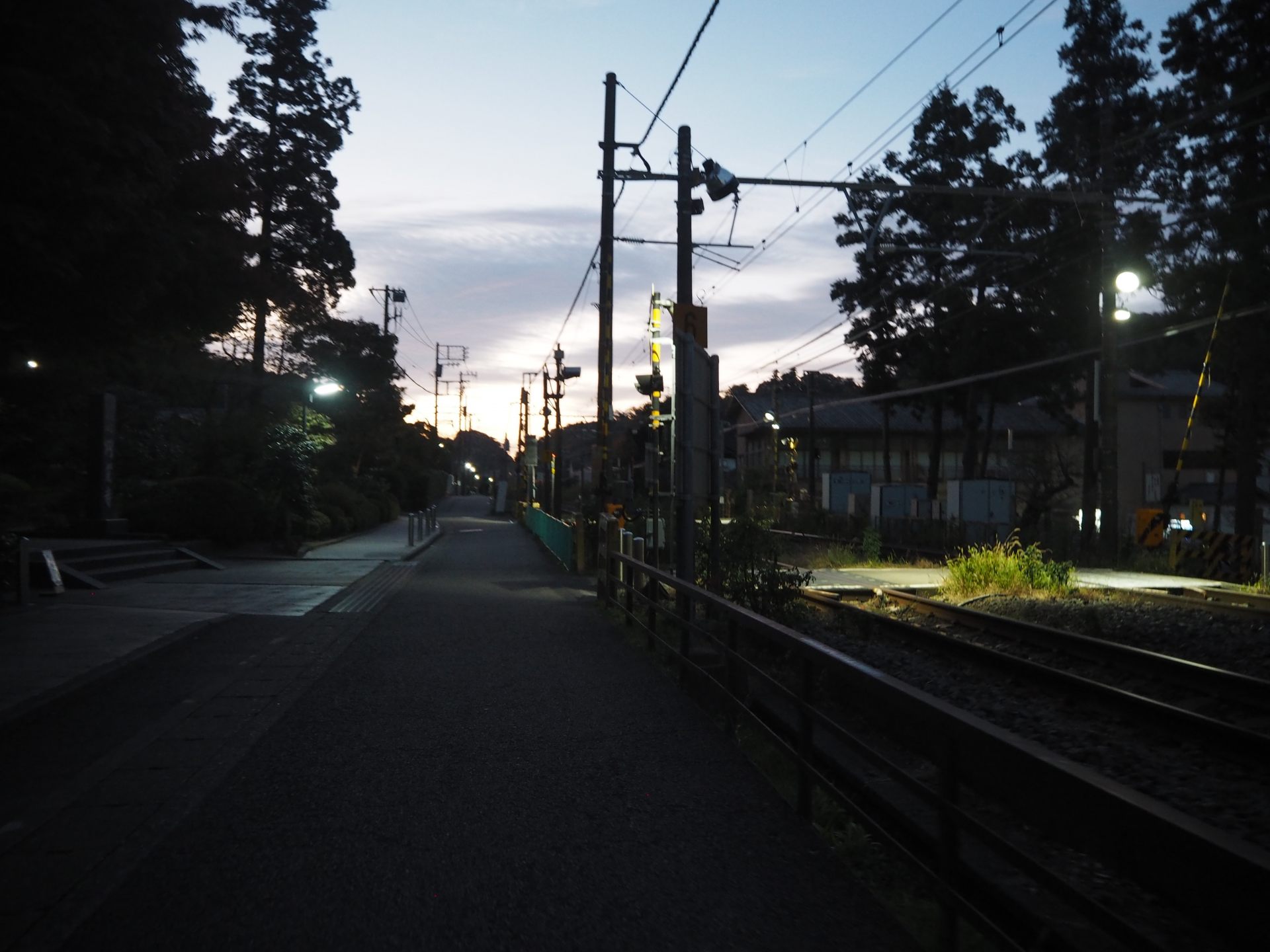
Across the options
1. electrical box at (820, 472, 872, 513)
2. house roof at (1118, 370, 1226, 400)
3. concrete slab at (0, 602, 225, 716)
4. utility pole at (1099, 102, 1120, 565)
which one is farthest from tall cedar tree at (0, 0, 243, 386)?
house roof at (1118, 370, 1226, 400)

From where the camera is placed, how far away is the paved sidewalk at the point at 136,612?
8.73 m

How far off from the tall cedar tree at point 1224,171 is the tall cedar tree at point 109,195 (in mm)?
18411

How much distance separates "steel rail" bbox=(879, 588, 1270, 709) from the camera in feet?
28.8

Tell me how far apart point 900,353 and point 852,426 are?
2032 centimetres

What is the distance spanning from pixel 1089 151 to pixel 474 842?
28.0 metres

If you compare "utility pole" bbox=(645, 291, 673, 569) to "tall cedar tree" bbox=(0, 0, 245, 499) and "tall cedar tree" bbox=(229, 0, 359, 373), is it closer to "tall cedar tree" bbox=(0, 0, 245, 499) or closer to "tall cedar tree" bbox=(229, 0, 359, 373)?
"tall cedar tree" bbox=(0, 0, 245, 499)

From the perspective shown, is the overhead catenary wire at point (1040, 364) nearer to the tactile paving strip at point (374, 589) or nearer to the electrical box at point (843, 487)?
the electrical box at point (843, 487)

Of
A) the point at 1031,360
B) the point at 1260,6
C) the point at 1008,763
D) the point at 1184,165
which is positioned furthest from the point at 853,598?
the point at 1031,360

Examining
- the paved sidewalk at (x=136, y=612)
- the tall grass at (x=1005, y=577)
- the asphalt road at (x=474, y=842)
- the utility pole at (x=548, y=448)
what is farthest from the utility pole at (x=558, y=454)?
the asphalt road at (x=474, y=842)

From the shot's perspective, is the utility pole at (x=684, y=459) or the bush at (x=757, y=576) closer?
the utility pole at (x=684, y=459)

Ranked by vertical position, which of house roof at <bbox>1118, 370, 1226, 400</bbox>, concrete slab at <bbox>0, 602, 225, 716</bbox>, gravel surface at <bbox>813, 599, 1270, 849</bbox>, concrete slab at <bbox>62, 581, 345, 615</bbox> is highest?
house roof at <bbox>1118, 370, 1226, 400</bbox>

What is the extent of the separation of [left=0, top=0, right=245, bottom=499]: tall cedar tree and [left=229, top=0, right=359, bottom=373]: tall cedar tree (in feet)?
75.4

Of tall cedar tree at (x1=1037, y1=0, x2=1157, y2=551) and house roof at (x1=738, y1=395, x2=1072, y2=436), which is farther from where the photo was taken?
house roof at (x1=738, y1=395, x2=1072, y2=436)

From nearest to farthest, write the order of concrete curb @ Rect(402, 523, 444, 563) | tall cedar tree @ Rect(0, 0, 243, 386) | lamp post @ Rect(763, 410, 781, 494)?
tall cedar tree @ Rect(0, 0, 243, 386) < concrete curb @ Rect(402, 523, 444, 563) < lamp post @ Rect(763, 410, 781, 494)
